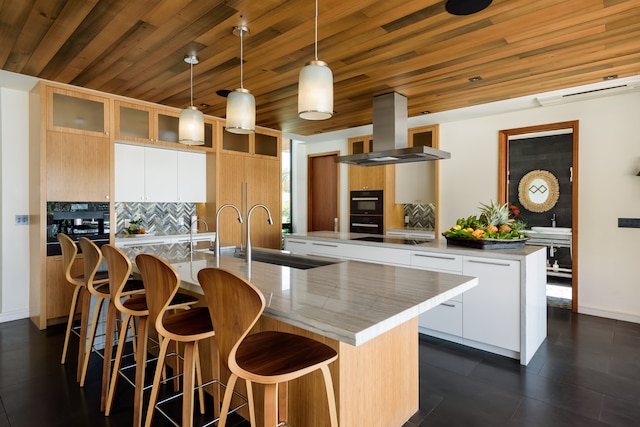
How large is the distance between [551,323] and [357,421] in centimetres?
309

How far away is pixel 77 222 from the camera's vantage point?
373 cm

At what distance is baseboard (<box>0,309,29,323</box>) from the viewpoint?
377 cm

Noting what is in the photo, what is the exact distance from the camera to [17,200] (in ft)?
12.6

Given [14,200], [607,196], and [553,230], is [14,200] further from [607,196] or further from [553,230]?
[553,230]

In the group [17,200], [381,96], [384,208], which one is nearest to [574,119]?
[381,96]

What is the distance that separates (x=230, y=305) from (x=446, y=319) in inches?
99.9

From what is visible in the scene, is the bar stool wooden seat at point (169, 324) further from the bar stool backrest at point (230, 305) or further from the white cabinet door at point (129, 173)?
the white cabinet door at point (129, 173)

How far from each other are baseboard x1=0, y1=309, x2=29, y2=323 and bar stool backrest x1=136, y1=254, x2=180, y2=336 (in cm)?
321

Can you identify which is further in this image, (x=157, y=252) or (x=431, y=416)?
(x=157, y=252)

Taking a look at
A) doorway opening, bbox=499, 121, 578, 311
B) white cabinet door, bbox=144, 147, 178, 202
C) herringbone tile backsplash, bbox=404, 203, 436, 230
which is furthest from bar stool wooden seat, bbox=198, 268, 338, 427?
doorway opening, bbox=499, 121, 578, 311

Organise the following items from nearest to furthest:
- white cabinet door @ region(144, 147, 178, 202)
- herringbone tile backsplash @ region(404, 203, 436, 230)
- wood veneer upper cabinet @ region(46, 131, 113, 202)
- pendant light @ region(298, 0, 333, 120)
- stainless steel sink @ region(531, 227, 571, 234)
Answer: pendant light @ region(298, 0, 333, 120), wood veneer upper cabinet @ region(46, 131, 113, 202), white cabinet door @ region(144, 147, 178, 202), herringbone tile backsplash @ region(404, 203, 436, 230), stainless steel sink @ region(531, 227, 571, 234)

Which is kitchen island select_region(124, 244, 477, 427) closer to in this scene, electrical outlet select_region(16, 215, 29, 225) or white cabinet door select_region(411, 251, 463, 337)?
white cabinet door select_region(411, 251, 463, 337)

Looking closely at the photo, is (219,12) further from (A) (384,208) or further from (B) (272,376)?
(A) (384,208)

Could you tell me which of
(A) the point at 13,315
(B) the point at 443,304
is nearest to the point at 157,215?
(A) the point at 13,315
